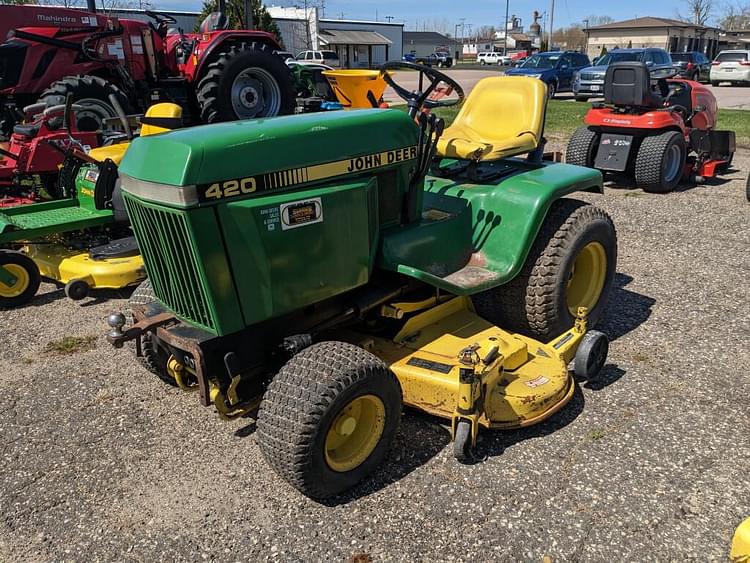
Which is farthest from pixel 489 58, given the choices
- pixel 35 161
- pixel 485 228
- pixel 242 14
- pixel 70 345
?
pixel 70 345

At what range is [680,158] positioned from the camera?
817cm

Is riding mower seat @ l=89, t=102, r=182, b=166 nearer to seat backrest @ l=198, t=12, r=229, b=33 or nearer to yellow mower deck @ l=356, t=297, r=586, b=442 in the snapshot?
yellow mower deck @ l=356, t=297, r=586, b=442

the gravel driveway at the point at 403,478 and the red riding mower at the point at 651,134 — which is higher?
the red riding mower at the point at 651,134

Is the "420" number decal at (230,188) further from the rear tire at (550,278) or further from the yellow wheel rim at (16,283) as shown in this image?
the yellow wheel rim at (16,283)

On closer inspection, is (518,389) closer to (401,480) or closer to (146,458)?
(401,480)

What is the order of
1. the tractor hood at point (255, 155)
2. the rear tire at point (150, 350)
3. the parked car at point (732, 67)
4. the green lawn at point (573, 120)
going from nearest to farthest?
the tractor hood at point (255, 155)
the rear tire at point (150, 350)
the green lawn at point (573, 120)
the parked car at point (732, 67)

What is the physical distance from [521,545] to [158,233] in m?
1.94

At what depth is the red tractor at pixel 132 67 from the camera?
8.43 m

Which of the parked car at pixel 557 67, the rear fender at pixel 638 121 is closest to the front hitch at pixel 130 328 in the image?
the rear fender at pixel 638 121

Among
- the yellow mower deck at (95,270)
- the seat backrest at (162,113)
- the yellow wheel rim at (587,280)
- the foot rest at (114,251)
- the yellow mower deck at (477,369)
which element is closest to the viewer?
the yellow mower deck at (477,369)

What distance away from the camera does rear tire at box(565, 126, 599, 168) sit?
8.30 m

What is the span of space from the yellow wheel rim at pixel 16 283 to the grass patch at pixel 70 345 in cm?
92

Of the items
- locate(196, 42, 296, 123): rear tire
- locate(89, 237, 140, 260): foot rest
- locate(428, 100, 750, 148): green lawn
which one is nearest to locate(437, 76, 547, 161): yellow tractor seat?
locate(89, 237, 140, 260): foot rest

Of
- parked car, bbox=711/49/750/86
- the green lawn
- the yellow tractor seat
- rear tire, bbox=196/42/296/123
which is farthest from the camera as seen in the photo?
parked car, bbox=711/49/750/86
